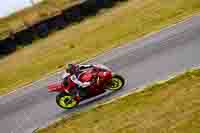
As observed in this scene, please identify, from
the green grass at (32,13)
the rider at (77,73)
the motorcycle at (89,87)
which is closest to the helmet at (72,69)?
the rider at (77,73)

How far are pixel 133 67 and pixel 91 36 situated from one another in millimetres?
9477

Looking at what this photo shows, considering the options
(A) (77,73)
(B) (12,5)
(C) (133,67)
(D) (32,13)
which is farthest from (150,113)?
(B) (12,5)

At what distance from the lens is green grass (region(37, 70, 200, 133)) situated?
526 inches

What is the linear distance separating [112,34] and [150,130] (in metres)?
14.7

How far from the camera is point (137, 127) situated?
13820mm

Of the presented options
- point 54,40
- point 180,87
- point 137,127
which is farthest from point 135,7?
point 137,127

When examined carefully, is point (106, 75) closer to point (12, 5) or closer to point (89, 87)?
point (89, 87)

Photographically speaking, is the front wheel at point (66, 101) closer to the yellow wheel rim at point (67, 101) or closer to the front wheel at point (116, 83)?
the yellow wheel rim at point (67, 101)

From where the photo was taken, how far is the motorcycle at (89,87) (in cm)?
1736

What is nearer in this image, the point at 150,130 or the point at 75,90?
the point at 150,130

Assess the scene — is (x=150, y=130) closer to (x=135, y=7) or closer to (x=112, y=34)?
(x=112, y=34)

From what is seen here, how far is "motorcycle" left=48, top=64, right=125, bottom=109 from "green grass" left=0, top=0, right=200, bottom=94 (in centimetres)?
696

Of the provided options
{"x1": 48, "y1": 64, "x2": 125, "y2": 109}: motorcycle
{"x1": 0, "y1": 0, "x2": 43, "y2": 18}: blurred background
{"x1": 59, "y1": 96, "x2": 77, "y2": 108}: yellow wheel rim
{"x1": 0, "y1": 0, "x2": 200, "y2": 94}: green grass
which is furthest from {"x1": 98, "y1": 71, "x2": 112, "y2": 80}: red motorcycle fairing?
{"x1": 0, "y1": 0, "x2": 43, "y2": 18}: blurred background

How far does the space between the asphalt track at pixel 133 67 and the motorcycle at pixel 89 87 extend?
0.33m
